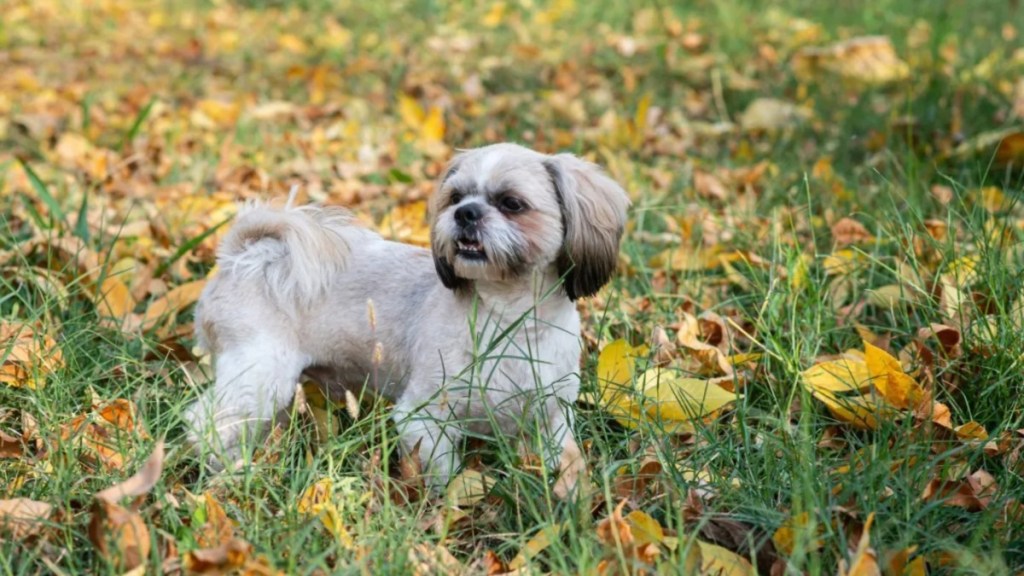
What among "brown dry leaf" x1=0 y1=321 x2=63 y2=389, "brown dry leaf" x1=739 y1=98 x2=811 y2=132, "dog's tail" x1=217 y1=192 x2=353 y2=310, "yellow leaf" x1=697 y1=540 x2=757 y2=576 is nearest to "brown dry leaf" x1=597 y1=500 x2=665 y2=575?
"yellow leaf" x1=697 y1=540 x2=757 y2=576

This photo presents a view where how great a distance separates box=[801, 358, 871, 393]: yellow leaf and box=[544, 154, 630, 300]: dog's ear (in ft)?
2.15

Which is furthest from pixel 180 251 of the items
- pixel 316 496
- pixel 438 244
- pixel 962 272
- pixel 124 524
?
pixel 962 272

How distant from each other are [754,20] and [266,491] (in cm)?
645

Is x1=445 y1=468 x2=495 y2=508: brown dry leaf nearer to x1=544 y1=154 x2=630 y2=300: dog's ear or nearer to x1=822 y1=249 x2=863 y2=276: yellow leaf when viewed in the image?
x1=544 y1=154 x2=630 y2=300: dog's ear

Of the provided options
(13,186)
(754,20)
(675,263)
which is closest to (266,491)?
(675,263)

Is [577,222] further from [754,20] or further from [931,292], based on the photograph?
[754,20]

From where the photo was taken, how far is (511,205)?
305 cm

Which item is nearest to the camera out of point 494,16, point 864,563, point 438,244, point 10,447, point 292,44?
point 864,563

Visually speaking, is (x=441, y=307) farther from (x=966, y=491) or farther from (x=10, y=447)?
(x=966, y=491)

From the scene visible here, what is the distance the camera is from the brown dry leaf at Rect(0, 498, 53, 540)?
237 centimetres

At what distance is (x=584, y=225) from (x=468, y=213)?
35 centimetres

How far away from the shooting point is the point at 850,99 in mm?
6531

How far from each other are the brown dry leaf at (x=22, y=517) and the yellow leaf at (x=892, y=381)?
2.16 meters

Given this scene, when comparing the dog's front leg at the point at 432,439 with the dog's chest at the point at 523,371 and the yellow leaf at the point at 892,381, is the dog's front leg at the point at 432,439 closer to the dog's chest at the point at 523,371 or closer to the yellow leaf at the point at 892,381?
the dog's chest at the point at 523,371
